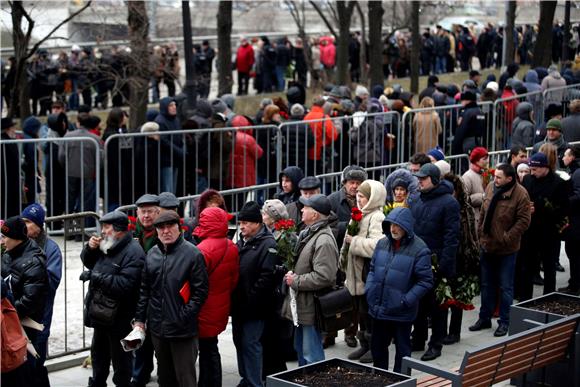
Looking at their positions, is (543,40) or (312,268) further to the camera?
(543,40)

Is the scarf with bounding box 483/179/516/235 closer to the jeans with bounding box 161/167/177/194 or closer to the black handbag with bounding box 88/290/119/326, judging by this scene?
the black handbag with bounding box 88/290/119/326

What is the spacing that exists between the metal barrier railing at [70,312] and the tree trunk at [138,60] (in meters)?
7.98

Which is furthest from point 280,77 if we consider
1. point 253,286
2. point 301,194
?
point 253,286

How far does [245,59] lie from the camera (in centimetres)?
3550

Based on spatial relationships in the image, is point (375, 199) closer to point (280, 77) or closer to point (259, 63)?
point (259, 63)

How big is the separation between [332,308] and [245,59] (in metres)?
25.6

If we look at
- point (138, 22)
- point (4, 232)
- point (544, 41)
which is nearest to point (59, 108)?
point (138, 22)

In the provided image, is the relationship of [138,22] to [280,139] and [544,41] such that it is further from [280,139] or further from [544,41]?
[544,41]

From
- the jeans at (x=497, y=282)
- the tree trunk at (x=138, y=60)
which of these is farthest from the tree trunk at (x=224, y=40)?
the jeans at (x=497, y=282)

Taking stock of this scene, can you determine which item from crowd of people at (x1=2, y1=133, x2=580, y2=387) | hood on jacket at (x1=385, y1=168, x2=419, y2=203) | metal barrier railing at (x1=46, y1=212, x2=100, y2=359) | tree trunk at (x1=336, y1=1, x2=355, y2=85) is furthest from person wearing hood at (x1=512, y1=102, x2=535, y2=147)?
tree trunk at (x1=336, y1=1, x2=355, y2=85)

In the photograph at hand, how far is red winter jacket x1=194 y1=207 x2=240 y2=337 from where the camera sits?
10023 mm

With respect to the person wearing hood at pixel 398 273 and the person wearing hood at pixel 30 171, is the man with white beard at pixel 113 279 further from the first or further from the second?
the person wearing hood at pixel 30 171

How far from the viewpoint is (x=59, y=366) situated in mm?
11445

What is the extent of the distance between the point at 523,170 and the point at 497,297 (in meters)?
1.48
